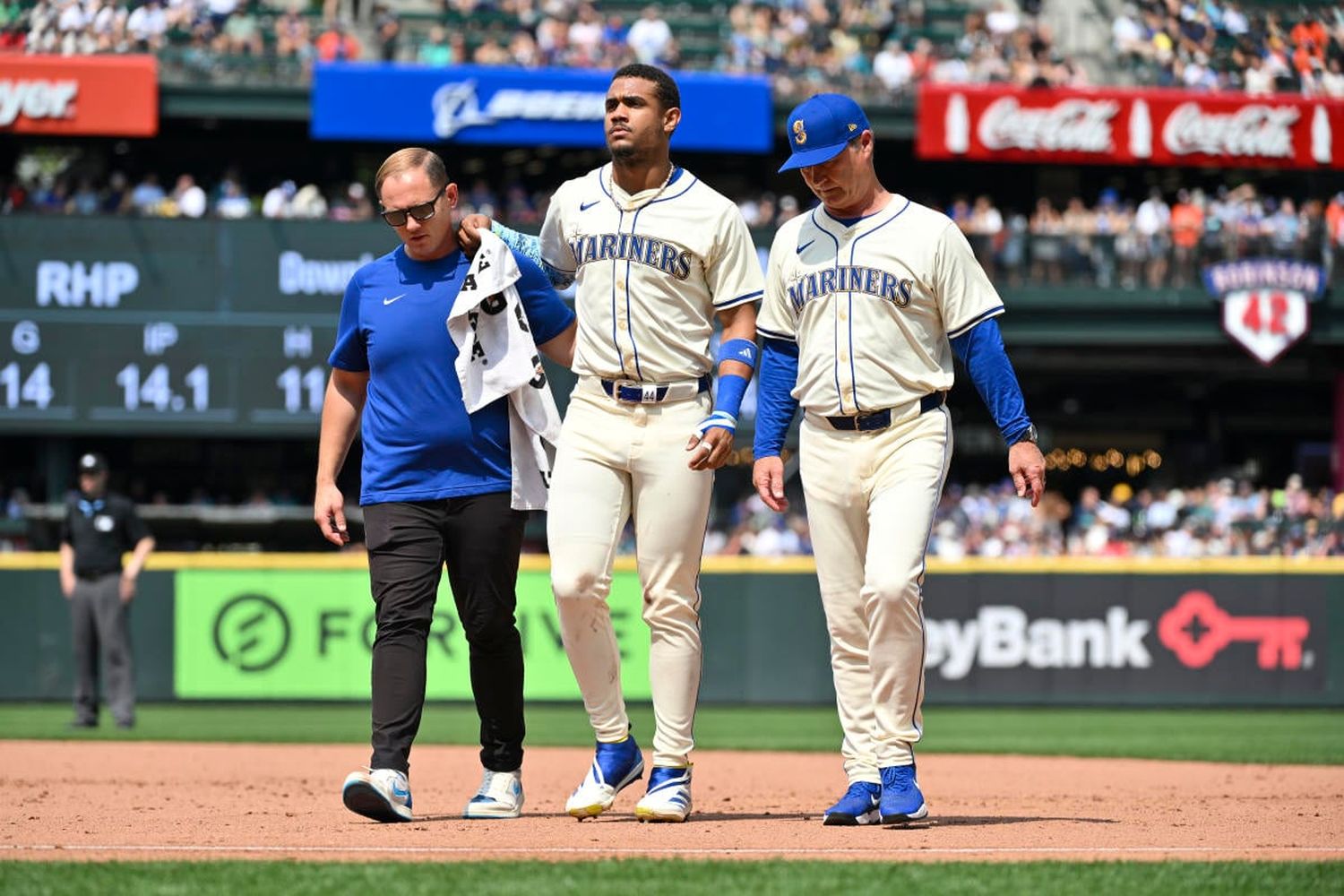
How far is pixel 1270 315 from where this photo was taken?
70.2ft

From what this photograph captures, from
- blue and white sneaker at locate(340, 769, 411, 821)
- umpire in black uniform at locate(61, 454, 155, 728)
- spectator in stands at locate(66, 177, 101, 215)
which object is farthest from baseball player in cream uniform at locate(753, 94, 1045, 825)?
spectator in stands at locate(66, 177, 101, 215)

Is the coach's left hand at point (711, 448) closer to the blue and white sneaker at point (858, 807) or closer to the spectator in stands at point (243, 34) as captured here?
the blue and white sneaker at point (858, 807)

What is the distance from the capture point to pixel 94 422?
698 inches

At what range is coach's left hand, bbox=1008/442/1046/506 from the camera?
17.7 ft

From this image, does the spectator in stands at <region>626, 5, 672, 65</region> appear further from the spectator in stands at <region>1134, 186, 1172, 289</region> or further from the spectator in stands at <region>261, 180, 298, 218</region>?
the spectator in stands at <region>1134, 186, 1172, 289</region>

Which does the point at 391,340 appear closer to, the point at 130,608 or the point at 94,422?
the point at 130,608

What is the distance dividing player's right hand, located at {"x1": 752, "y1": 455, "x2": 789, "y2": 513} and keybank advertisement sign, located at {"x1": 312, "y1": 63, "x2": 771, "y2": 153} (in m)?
15.1

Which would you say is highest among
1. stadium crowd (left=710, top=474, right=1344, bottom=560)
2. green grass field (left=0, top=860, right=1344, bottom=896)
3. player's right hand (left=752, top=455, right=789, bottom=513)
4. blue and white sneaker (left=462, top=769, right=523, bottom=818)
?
player's right hand (left=752, top=455, right=789, bottom=513)

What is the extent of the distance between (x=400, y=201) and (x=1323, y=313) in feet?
59.0

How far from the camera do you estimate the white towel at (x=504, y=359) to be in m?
5.69

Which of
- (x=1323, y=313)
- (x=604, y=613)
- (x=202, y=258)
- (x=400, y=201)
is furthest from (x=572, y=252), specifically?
(x=1323, y=313)

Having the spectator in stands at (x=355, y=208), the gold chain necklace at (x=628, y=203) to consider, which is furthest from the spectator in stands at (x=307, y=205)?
the gold chain necklace at (x=628, y=203)

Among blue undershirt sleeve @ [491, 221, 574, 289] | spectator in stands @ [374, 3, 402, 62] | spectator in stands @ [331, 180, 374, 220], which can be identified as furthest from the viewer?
spectator in stands @ [374, 3, 402, 62]

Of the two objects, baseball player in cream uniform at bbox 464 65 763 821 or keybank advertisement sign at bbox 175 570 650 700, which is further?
keybank advertisement sign at bbox 175 570 650 700
